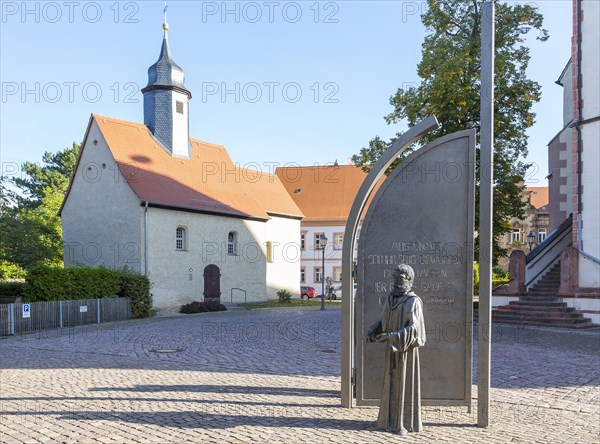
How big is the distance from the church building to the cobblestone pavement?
13690mm

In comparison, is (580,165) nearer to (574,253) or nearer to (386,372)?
(574,253)

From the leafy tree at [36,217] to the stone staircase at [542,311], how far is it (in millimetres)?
25699

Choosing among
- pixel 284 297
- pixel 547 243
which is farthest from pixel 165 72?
pixel 547 243

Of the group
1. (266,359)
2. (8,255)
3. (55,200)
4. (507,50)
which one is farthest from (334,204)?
(266,359)

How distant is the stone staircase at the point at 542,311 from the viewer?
1788 cm

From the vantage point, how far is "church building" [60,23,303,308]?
2773 centimetres

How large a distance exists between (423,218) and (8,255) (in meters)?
30.9

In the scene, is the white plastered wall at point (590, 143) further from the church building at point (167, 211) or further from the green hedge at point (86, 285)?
the church building at point (167, 211)

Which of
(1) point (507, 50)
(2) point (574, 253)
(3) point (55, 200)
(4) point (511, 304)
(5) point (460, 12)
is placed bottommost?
(4) point (511, 304)

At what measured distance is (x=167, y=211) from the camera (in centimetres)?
2842

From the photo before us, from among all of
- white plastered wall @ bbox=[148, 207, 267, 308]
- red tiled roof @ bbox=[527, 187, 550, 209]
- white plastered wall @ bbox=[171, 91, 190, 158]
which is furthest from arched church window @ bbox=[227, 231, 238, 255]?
red tiled roof @ bbox=[527, 187, 550, 209]

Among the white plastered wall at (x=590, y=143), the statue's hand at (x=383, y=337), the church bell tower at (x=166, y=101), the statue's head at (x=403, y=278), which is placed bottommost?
the statue's hand at (x=383, y=337)

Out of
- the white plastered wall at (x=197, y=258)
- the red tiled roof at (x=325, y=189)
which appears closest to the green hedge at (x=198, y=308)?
the white plastered wall at (x=197, y=258)

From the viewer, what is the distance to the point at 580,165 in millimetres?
19094
